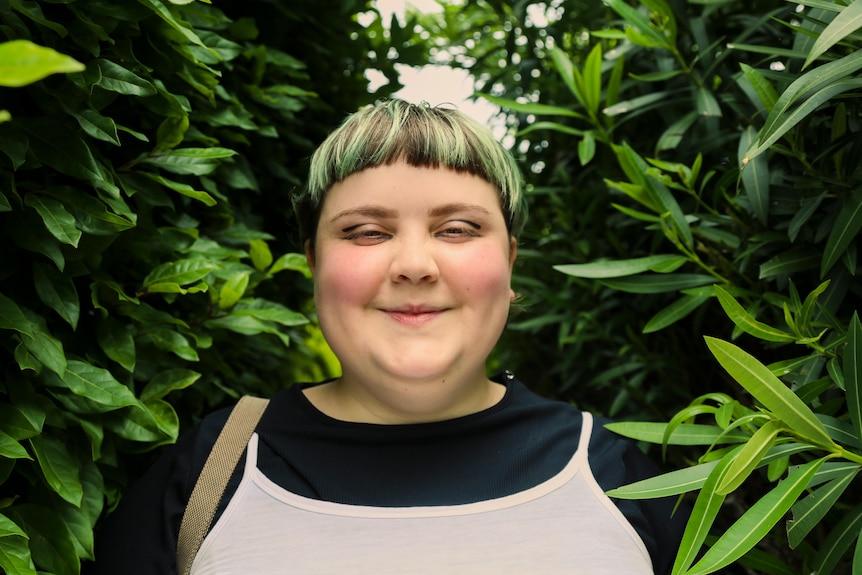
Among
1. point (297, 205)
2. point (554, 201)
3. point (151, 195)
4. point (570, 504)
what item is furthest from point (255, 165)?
point (570, 504)

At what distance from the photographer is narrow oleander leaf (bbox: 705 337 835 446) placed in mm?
1105

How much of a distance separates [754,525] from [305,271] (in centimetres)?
115

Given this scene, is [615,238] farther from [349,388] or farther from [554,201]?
[349,388]

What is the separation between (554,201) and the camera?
257 cm

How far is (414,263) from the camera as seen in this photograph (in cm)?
139

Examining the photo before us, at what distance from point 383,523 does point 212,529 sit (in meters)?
0.31

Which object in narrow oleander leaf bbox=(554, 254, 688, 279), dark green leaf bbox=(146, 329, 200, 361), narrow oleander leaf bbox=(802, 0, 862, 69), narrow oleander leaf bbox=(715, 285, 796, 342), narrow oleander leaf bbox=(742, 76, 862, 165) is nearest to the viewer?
narrow oleander leaf bbox=(802, 0, 862, 69)

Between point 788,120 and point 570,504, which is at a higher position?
point 788,120

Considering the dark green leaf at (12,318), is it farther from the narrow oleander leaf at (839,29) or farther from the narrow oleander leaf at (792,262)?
the narrow oleander leaf at (792,262)

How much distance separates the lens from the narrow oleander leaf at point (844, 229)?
4.38ft

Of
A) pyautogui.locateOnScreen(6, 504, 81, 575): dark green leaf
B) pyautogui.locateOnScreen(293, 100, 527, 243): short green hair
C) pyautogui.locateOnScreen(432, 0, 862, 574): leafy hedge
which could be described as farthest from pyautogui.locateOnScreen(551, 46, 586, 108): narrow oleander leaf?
pyautogui.locateOnScreen(6, 504, 81, 575): dark green leaf

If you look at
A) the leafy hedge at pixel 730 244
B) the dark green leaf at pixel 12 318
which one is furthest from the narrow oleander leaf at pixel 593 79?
the dark green leaf at pixel 12 318

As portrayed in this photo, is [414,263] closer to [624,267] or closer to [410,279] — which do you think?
[410,279]

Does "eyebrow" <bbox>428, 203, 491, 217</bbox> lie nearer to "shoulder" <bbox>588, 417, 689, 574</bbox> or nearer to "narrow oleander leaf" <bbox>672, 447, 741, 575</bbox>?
"shoulder" <bbox>588, 417, 689, 574</bbox>
